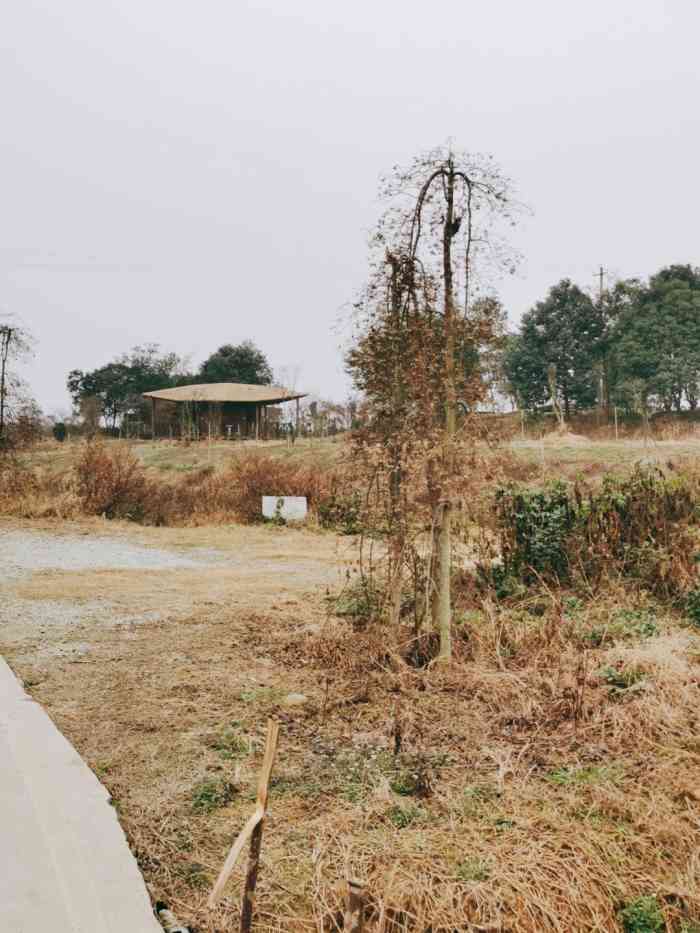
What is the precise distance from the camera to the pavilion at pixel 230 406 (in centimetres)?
3638

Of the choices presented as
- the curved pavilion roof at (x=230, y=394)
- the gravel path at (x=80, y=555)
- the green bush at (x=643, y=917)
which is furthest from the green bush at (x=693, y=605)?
the curved pavilion roof at (x=230, y=394)

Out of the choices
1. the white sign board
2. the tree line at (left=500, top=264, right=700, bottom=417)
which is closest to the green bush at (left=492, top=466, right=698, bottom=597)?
the white sign board

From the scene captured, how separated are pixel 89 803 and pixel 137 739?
0.72m

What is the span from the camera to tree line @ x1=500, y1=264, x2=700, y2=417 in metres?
31.4

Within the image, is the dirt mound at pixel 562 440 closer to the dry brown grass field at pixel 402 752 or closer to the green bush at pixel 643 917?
the dry brown grass field at pixel 402 752

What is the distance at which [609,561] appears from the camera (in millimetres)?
6254

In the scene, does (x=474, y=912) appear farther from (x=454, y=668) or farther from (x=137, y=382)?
(x=137, y=382)

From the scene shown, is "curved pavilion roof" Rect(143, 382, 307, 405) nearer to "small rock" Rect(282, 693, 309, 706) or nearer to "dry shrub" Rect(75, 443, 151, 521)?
"dry shrub" Rect(75, 443, 151, 521)

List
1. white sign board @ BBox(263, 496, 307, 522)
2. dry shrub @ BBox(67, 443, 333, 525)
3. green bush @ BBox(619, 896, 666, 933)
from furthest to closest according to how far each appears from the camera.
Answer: dry shrub @ BBox(67, 443, 333, 525) → white sign board @ BBox(263, 496, 307, 522) → green bush @ BBox(619, 896, 666, 933)

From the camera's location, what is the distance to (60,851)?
241 centimetres

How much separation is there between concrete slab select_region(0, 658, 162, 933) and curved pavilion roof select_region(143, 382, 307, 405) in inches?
1330

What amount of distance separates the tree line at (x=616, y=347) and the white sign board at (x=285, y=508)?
59.2 ft

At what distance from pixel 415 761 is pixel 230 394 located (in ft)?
119

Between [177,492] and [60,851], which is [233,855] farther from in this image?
[177,492]
